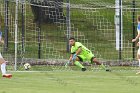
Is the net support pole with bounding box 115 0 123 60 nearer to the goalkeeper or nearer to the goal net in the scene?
the goal net

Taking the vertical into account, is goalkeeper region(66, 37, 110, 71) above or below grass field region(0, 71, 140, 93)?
above

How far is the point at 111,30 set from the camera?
89.8ft

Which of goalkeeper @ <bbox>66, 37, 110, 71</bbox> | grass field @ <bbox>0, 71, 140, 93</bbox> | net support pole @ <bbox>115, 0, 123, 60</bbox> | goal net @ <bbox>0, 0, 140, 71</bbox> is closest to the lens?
grass field @ <bbox>0, 71, 140, 93</bbox>

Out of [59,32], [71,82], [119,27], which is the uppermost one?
[119,27]

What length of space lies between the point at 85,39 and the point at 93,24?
198 centimetres

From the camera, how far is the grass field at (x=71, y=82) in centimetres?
1323

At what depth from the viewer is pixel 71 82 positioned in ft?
50.1

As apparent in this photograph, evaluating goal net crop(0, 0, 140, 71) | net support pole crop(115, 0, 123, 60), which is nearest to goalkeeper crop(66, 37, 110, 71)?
goal net crop(0, 0, 140, 71)

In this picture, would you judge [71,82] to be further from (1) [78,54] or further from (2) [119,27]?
(2) [119,27]

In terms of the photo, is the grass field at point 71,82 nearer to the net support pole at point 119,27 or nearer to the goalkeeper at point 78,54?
the goalkeeper at point 78,54

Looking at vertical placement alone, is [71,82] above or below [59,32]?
below

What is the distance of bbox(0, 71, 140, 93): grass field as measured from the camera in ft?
43.4

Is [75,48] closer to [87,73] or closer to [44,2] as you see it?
[87,73]

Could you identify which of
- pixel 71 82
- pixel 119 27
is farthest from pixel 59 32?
pixel 71 82
